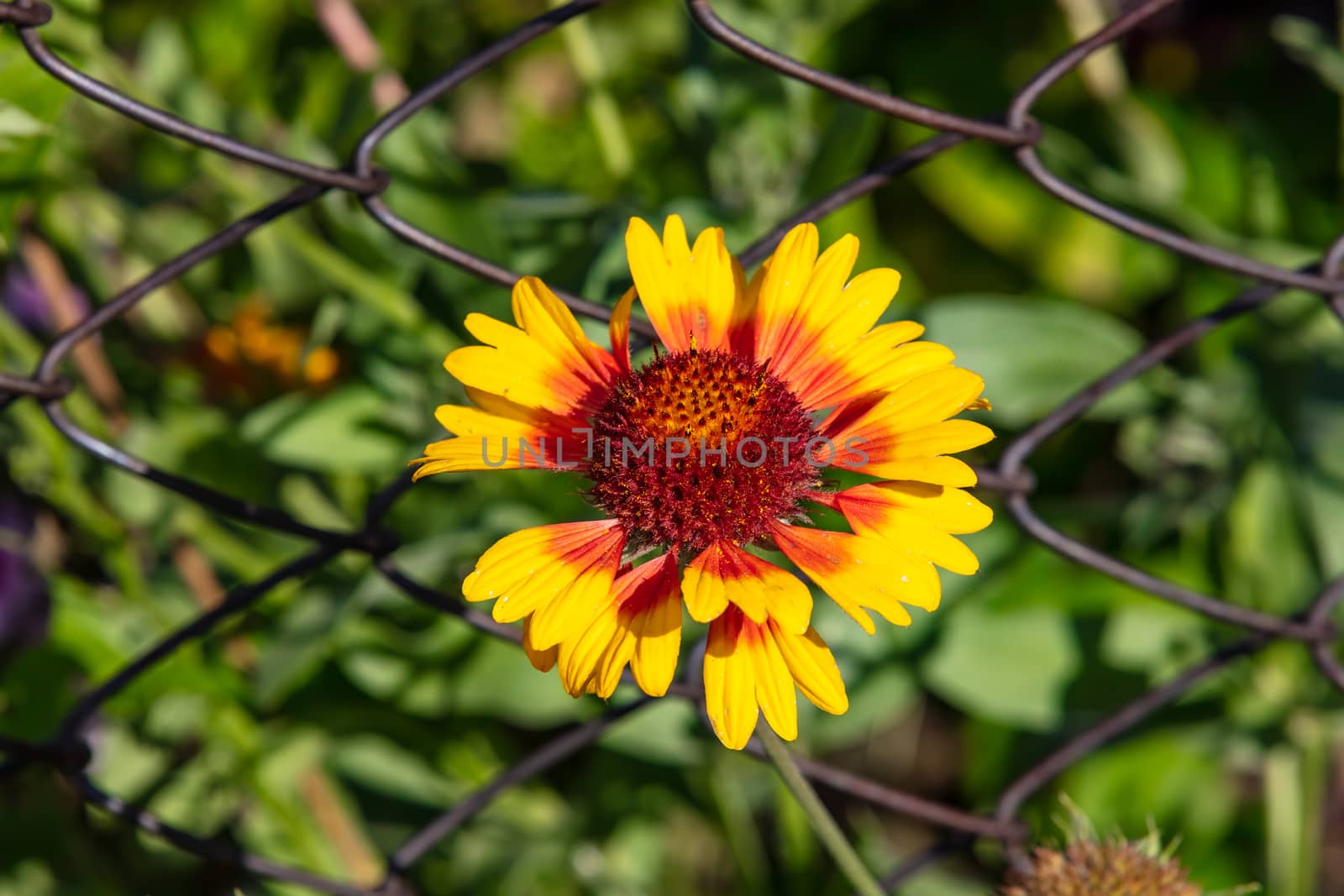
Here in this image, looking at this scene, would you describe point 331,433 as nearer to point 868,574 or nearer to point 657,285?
point 657,285

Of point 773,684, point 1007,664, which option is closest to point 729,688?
point 773,684

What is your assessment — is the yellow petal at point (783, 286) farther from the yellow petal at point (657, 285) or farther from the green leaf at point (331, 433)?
the green leaf at point (331, 433)

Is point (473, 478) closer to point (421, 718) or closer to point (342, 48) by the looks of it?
point (421, 718)

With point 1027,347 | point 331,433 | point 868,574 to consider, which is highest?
point 1027,347

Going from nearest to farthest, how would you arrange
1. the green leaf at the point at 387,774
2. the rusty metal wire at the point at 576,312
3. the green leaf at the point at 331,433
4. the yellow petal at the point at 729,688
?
the yellow petal at the point at 729,688 < the rusty metal wire at the point at 576,312 < the green leaf at the point at 331,433 < the green leaf at the point at 387,774

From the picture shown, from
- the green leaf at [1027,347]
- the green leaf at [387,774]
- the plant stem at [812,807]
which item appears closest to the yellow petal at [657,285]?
the plant stem at [812,807]

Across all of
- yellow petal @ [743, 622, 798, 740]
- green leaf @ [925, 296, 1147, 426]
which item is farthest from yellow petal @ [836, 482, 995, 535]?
green leaf @ [925, 296, 1147, 426]
